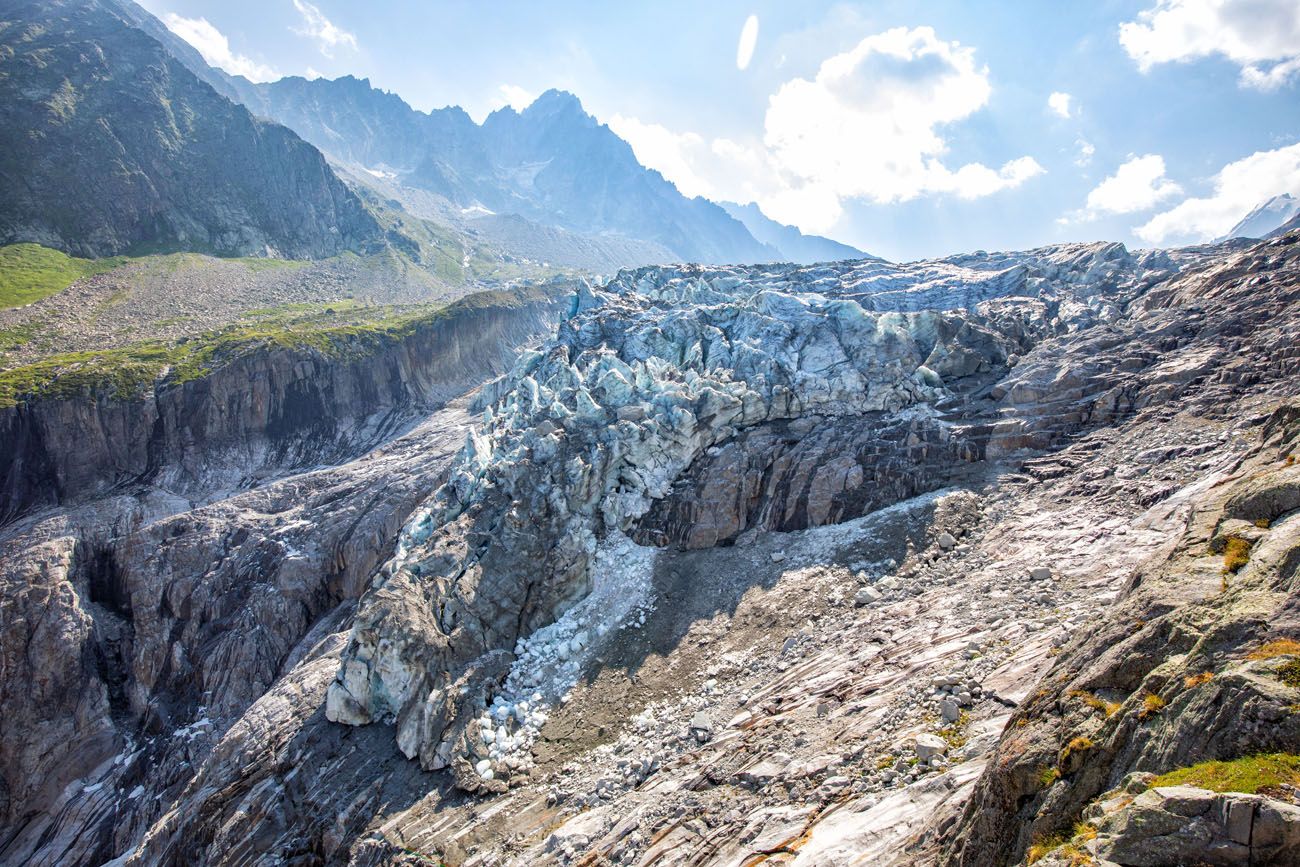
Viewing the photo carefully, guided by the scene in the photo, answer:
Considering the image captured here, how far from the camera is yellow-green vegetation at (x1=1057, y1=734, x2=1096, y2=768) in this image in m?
9.24

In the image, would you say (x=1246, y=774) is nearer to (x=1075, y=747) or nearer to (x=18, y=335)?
(x=1075, y=747)

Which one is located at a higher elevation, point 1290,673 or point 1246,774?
point 1290,673

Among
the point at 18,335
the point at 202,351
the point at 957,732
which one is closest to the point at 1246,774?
the point at 957,732

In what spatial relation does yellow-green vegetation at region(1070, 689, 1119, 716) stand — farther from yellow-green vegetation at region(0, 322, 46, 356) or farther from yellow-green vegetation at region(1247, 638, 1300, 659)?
yellow-green vegetation at region(0, 322, 46, 356)

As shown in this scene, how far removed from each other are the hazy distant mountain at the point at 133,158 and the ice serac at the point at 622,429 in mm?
111425

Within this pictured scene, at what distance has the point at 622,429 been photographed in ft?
151

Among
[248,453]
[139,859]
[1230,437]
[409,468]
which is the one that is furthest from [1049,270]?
[248,453]

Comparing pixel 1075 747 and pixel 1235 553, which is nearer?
pixel 1075 747

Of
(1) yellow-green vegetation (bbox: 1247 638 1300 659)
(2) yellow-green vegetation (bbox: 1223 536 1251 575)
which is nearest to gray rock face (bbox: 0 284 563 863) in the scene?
(1) yellow-green vegetation (bbox: 1247 638 1300 659)

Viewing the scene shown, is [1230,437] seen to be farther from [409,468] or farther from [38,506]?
[38,506]

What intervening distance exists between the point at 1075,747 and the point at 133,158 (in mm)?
177222

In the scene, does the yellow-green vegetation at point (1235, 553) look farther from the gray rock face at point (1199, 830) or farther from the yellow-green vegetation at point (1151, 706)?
the gray rock face at point (1199, 830)

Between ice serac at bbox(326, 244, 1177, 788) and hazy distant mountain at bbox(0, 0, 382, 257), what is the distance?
111 meters

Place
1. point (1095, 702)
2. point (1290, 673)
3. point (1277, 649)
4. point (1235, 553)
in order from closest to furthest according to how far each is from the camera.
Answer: point (1290, 673) < point (1277, 649) < point (1095, 702) < point (1235, 553)
